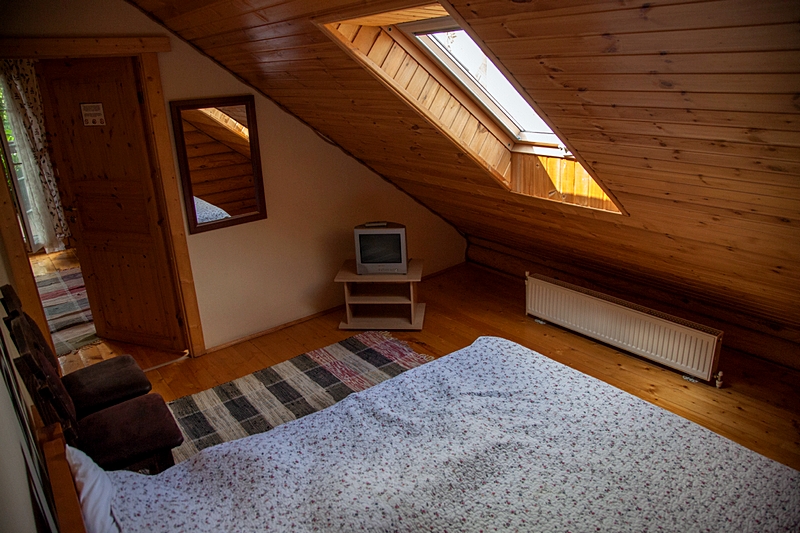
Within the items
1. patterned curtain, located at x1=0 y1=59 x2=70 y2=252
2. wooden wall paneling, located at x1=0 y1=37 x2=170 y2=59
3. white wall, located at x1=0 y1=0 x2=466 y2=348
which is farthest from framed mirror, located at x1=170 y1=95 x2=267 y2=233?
patterned curtain, located at x1=0 y1=59 x2=70 y2=252

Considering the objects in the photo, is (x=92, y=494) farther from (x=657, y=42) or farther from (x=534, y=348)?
(x=534, y=348)

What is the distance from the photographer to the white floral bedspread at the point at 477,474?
2094 mm

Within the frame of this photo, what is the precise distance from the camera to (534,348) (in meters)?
4.39

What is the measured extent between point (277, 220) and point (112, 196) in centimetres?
125

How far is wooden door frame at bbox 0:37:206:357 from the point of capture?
3367 mm

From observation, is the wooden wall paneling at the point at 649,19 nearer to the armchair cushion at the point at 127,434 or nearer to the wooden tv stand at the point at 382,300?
the armchair cushion at the point at 127,434

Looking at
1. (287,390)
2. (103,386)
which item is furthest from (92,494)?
(287,390)

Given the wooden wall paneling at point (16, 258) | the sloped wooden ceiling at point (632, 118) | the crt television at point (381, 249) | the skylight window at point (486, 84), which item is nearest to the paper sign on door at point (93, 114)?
the sloped wooden ceiling at point (632, 118)

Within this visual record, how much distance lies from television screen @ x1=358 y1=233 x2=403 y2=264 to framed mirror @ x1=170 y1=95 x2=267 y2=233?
87 cm

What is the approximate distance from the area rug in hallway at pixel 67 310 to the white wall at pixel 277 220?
124 cm

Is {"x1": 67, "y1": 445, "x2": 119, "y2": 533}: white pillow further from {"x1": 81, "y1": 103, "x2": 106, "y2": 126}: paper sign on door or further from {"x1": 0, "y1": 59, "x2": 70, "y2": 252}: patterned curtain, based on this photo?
{"x1": 0, "y1": 59, "x2": 70, "y2": 252}: patterned curtain

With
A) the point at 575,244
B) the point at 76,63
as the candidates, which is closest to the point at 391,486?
the point at 575,244

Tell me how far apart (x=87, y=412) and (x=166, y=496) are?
3.22 feet

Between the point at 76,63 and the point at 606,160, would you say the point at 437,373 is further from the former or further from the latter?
the point at 76,63
